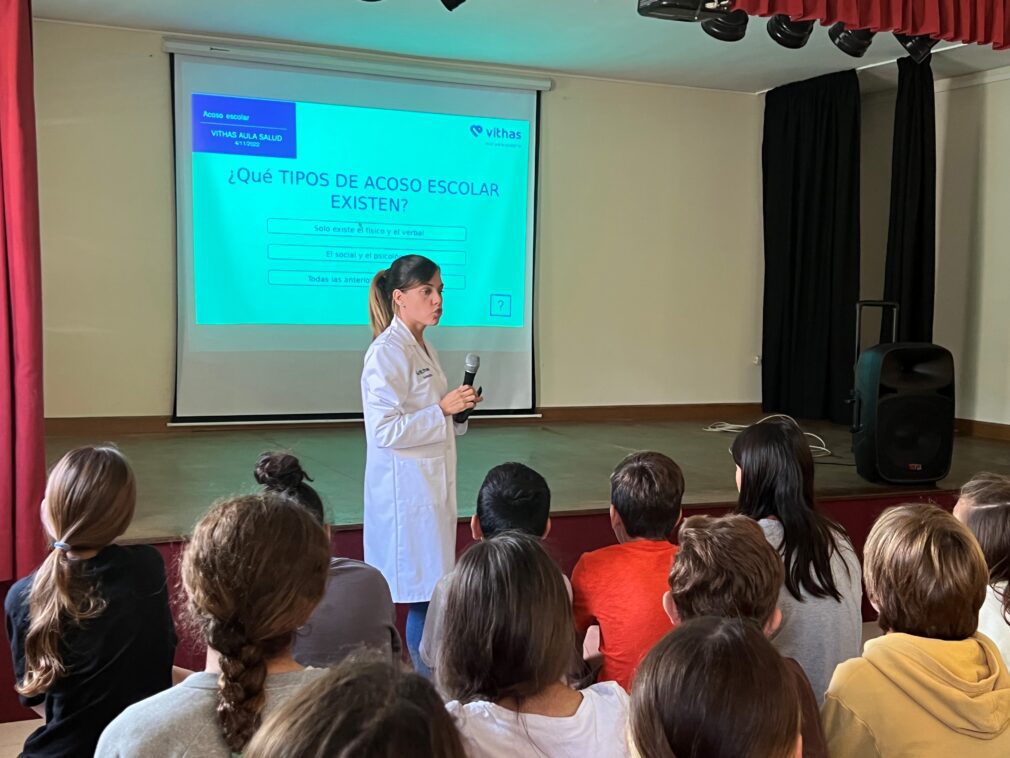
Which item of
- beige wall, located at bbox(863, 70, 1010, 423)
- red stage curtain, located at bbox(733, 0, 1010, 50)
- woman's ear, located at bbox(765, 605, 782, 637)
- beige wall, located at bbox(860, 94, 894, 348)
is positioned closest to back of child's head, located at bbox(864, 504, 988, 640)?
woman's ear, located at bbox(765, 605, 782, 637)

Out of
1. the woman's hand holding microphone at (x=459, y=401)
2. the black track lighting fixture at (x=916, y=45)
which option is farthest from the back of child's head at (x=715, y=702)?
the black track lighting fixture at (x=916, y=45)

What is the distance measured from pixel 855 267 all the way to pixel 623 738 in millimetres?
5856

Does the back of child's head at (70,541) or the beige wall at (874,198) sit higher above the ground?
the beige wall at (874,198)

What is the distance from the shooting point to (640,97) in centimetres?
648

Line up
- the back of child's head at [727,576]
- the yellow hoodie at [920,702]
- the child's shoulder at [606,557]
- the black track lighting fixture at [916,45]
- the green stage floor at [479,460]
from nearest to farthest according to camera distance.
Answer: the yellow hoodie at [920,702] < the back of child's head at [727,576] < the child's shoulder at [606,557] < the green stage floor at [479,460] < the black track lighting fixture at [916,45]

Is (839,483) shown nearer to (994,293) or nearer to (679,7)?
(679,7)

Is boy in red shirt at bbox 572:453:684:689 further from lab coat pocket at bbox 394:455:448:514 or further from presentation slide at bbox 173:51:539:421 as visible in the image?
presentation slide at bbox 173:51:539:421

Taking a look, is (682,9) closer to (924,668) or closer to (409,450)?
(409,450)

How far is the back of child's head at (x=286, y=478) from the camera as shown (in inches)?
73.2

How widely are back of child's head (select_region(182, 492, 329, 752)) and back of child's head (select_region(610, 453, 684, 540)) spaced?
3.18 ft

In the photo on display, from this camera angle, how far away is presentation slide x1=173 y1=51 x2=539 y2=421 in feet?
17.8

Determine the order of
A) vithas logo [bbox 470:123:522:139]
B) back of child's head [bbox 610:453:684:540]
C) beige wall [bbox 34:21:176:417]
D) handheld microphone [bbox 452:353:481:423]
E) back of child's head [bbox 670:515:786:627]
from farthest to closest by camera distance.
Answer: vithas logo [bbox 470:123:522:139], beige wall [bbox 34:21:176:417], handheld microphone [bbox 452:353:481:423], back of child's head [bbox 610:453:684:540], back of child's head [bbox 670:515:786:627]

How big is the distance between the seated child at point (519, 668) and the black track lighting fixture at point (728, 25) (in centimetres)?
364

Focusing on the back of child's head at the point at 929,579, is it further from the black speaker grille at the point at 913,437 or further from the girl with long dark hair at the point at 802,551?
the black speaker grille at the point at 913,437
